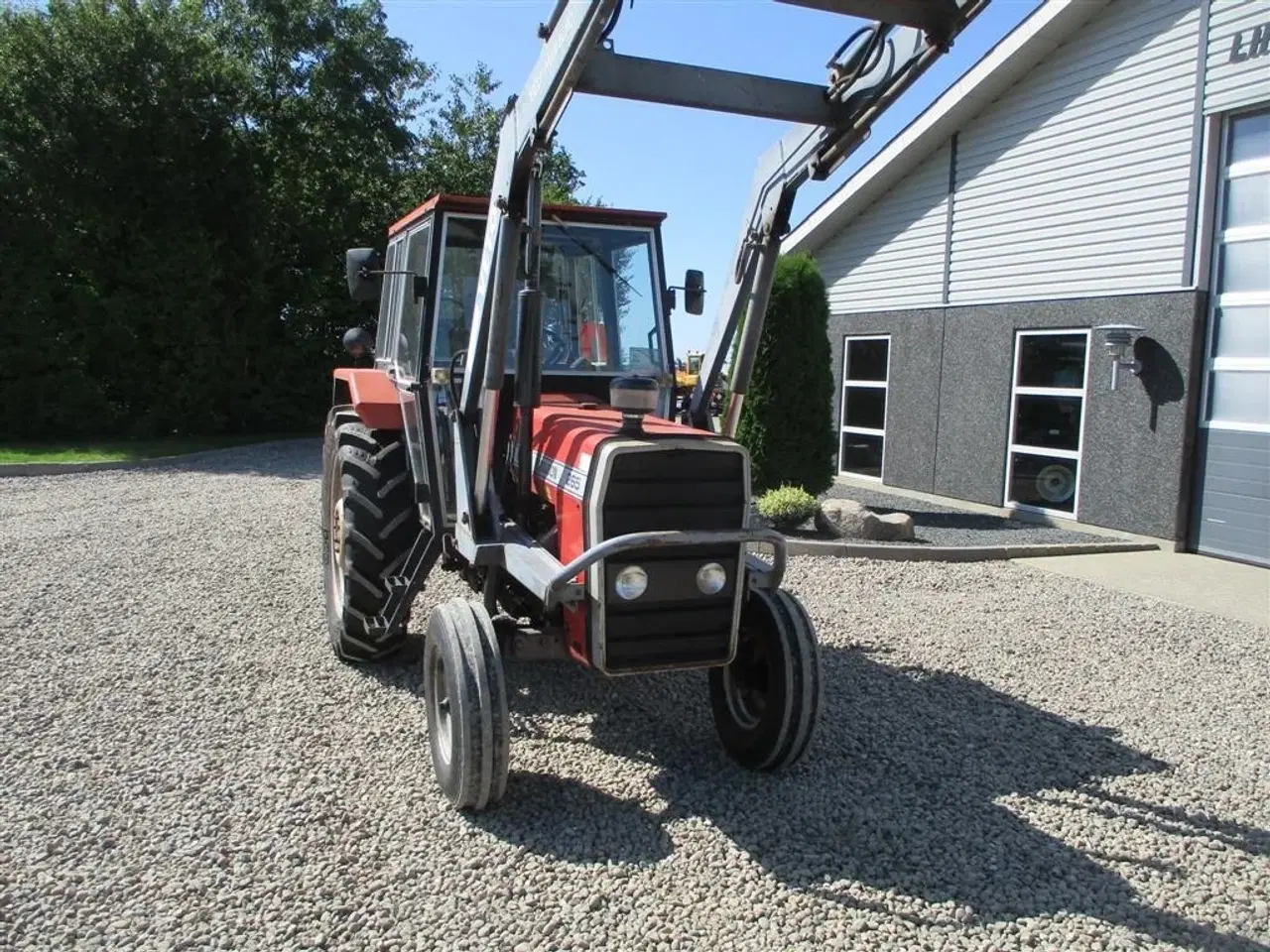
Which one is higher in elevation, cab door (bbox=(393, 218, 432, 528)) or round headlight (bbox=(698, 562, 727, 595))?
cab door (bbox=(393, 218, 432, 528))

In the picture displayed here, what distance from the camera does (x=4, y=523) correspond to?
27.6 feet

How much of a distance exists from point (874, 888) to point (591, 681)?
6.57ft

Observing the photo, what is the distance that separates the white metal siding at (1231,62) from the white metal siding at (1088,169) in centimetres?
16

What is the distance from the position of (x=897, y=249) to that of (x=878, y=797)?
9.45 metres

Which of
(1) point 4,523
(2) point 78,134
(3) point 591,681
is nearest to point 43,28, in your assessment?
(2) point 78,134

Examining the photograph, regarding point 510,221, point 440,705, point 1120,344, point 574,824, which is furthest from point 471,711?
point 1120,344

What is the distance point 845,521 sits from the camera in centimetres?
836

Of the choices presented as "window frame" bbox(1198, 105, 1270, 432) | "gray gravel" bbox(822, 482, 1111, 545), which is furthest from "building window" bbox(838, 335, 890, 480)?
"window frame" bbox(1198, 105, 1270, 432)

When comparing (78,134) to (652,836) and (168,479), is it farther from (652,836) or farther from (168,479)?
(652,836)

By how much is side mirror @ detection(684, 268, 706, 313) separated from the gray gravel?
427cm

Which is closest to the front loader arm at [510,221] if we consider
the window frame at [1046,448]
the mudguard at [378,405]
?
the mudguard at [378,405]

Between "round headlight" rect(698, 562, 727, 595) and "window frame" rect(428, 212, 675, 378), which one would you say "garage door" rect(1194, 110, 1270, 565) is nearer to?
"window frame" rect(428, 212, 675, 378)

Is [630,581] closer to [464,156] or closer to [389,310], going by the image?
[389,310]

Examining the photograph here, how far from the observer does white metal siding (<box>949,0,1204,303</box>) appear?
27.6 feet
